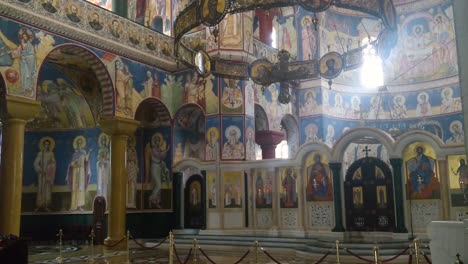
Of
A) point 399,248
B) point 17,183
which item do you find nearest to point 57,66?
point 17,183

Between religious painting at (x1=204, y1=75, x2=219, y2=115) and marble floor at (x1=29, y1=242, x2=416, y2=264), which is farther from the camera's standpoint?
religious painting at (x1=204, y1=75, x2=219, y2=115)

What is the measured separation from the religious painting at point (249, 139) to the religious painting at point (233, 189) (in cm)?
89

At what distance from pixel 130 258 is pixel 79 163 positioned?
7.38 meters

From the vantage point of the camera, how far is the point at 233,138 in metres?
18.6

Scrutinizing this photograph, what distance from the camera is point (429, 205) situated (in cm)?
1455

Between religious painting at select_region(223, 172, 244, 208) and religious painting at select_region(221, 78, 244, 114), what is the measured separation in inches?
97.4

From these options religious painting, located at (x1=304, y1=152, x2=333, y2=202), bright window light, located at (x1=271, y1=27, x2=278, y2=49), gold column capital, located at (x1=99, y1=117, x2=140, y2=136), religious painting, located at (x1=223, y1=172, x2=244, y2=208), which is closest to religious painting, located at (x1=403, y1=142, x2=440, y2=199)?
religious painting, located at (x1=304, y1=152, x2=333, y2=202)

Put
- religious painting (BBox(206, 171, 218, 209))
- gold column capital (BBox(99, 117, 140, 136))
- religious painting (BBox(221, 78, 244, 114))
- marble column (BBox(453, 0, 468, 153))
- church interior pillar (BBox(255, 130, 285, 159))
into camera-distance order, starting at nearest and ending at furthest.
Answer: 1. marble column (BBox(453, 0, 468, 153))
2. gold column capital (BBox(99, 117, 140, 136))
3. religious painting (BBox(206, 171, 218, 209))
4. religious painting (BBox(221, 78, 244, 114))
5. church interior pillar (BBox(255, 130, 285, 159))

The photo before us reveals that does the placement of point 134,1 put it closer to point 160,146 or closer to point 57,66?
point 57,66

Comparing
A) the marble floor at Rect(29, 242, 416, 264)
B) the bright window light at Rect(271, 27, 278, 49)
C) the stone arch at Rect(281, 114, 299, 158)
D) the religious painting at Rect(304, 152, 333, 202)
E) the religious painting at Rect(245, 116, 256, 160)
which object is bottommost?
the marble floor at Rect(29, 242, 416, 264)

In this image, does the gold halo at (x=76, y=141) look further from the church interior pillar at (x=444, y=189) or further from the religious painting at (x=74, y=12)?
the church interior pillar at (x=444, y=189)

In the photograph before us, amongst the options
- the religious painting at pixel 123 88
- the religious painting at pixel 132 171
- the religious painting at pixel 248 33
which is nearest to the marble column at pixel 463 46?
the religious painting at pixel 123 88

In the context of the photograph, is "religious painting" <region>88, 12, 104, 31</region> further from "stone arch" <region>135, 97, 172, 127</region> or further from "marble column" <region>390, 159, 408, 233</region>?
"marble column" <region>390, 159, 408, 233</region>

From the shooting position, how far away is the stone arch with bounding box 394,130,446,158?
14.3m
